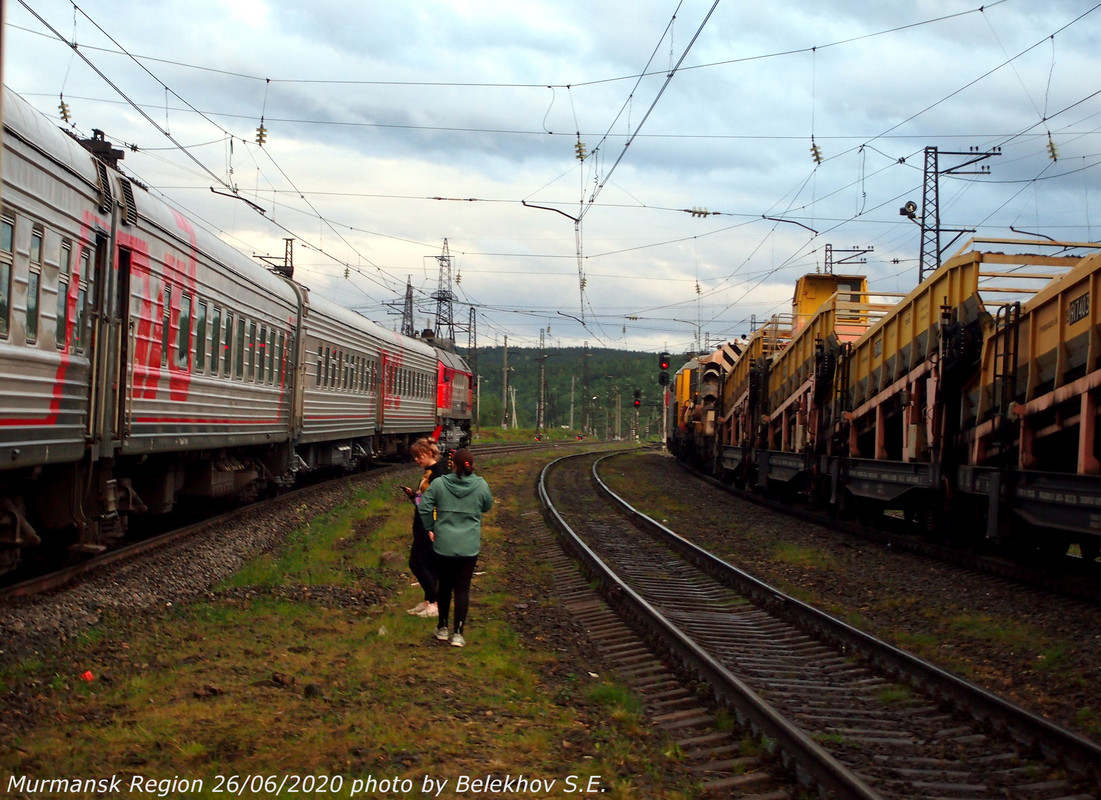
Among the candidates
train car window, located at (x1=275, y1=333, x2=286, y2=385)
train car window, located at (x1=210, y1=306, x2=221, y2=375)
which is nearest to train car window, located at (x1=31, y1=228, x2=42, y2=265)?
train car window, located at (x1=210, y1=306, x2=221, y2=375)

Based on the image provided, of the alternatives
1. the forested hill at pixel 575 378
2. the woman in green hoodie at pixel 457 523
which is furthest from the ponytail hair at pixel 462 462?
the forested hill at pixel 575 378

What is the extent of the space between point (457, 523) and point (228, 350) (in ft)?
26.7

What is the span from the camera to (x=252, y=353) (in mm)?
16438

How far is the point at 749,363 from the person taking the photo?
25.2m

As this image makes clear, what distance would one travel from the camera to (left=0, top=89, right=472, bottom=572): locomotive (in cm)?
816

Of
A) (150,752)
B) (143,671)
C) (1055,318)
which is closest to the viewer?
(150,752)

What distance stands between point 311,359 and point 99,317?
11.1 m

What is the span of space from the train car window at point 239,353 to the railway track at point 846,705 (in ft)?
22.1

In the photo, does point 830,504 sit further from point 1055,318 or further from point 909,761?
point 909,761

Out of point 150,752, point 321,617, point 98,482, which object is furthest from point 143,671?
point 98,482

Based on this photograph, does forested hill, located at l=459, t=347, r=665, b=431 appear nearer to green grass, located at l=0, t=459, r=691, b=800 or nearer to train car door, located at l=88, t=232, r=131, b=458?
train car door, located at l=88, t=232, r=131, b=458

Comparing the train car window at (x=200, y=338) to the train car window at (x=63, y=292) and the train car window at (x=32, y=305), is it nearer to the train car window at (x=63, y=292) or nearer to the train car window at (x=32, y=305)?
the train car window at (x=63, y=292)

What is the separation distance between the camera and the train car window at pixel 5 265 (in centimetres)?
775

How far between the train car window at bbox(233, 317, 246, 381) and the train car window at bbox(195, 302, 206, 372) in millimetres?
1627
